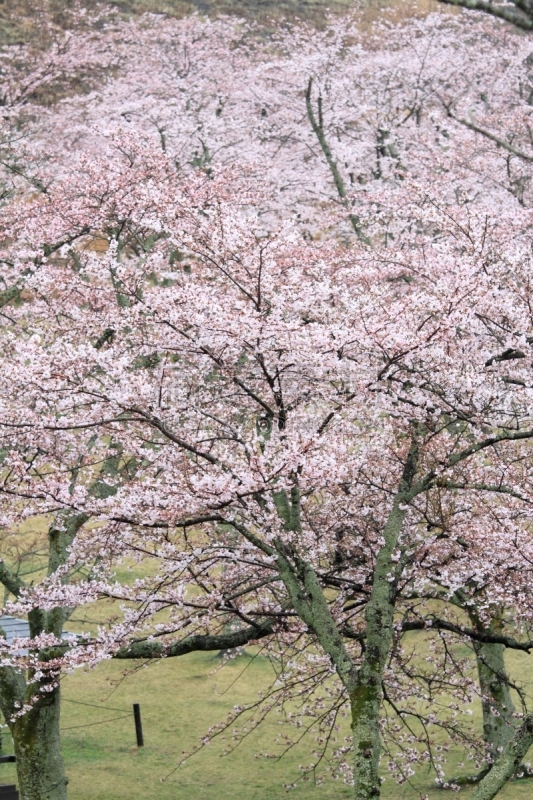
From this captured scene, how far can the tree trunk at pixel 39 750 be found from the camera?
9.50 m

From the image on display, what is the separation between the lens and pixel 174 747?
1423cm

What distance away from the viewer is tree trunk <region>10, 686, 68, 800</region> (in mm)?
9500

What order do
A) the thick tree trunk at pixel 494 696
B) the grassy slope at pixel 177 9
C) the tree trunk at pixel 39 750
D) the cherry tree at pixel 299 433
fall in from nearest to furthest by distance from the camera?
the cherry tree at pixel 299 433
the tree trunk at pixel 39 750
the thick tree trunk at pixel 494 696
the grassy slope at pixel 177 9

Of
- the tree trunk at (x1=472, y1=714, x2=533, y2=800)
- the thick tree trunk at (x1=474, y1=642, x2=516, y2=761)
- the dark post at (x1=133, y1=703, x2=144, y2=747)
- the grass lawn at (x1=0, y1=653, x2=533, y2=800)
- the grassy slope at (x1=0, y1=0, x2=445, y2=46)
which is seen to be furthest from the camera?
the grassy slope at (x1=0, y1=0, x2=445, y2=46)

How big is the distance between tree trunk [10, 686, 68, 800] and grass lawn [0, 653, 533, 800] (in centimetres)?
86

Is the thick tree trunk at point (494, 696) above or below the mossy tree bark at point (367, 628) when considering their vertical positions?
below

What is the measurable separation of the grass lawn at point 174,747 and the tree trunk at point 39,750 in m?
→ 0.86

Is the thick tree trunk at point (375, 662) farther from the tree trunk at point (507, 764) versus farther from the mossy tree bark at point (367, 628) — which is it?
the tree trunk at point (507, 764)

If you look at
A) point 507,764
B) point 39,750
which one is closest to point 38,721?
point 39,750

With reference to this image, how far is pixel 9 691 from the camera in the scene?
960 cm

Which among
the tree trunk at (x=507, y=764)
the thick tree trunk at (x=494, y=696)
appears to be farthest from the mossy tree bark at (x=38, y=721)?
the thick tree trunk at (x=494, y=696)

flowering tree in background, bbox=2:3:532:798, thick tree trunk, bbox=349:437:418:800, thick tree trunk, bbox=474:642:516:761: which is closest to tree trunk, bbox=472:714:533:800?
flowering tree in background, bbox=2:3:532:798

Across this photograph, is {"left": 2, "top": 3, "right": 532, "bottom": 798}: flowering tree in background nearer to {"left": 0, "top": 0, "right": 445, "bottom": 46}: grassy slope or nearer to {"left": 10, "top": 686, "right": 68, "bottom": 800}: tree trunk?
{"left": 10, "top": 686, "right": 68, "bottom": 800}: tree trunk

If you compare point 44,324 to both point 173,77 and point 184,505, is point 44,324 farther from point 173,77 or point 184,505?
point 173,77
